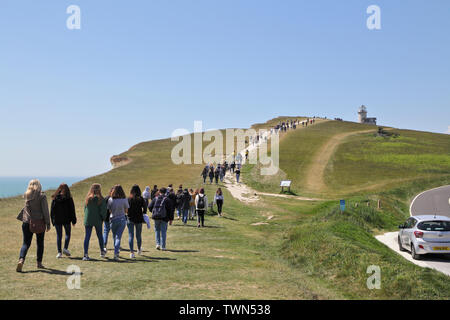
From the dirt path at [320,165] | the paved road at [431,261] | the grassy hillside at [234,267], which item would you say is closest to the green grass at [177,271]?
the grassy hillside at [234,267]

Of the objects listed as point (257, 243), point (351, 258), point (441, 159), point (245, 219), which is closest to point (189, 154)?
point (441, 159)

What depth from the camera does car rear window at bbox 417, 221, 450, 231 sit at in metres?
16.6

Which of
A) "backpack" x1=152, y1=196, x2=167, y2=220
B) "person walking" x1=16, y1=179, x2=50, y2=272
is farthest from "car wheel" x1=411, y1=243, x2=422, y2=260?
"person walking" x1=16, y1=179, x2=50, y2=272

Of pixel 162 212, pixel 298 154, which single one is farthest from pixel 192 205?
pixel 298 154

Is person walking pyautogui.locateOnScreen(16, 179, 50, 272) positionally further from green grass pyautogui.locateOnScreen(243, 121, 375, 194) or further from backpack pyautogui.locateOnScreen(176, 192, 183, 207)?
green grass pyautogui.locateOnScreen(243, 121, 375, 194)

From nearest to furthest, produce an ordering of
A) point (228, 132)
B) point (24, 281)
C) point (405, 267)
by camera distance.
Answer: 1. point (24, 281)
2. point (405, 267)
3. point (228, 132)

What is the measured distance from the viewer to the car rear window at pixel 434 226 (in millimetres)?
16594

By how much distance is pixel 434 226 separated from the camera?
16.8 metres

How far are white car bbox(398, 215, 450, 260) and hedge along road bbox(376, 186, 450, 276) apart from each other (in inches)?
19.1

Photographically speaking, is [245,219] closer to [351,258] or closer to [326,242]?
[326,242]

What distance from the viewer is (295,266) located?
1418 cm

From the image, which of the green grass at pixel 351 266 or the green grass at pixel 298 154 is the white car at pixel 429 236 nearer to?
the green grass at pixel 351 266

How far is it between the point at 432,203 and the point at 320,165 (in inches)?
926
